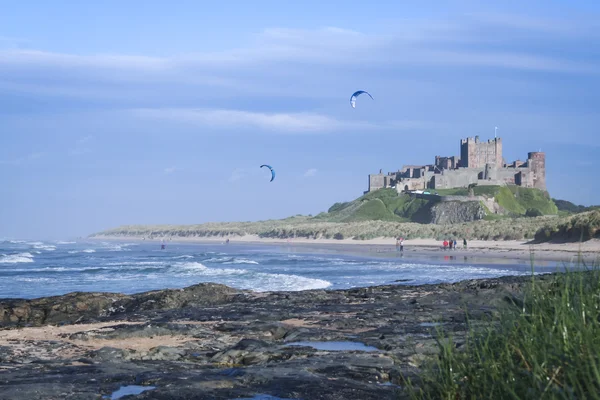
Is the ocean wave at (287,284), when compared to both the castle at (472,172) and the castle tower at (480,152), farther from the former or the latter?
the castle tower at (480,152)

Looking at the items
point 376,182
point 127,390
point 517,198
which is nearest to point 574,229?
point 127,390

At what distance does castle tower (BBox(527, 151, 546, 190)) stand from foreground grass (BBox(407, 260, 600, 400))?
388 feet

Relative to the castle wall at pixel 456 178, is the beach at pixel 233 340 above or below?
below

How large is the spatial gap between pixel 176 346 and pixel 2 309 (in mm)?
6989

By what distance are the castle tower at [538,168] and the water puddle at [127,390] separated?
117 meters

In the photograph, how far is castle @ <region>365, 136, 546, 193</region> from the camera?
116 metres

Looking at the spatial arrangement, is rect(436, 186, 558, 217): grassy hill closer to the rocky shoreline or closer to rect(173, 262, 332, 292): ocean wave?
rect(173, 262, 332, 292): ocean wave

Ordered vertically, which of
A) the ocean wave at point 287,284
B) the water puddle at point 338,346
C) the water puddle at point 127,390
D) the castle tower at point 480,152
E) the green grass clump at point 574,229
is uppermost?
the castle tower at point 480,152

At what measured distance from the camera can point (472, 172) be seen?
11612 cm

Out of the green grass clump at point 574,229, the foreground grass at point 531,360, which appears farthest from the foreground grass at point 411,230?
the foreground grass at point 531,360

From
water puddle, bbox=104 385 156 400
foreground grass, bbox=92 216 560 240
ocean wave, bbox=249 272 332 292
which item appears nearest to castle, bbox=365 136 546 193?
foreground grass, bbox=92 216 560 240

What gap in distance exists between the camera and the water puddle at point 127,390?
6879 mm

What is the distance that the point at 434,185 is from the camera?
116875mm

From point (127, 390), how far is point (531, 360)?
4.10 metres
